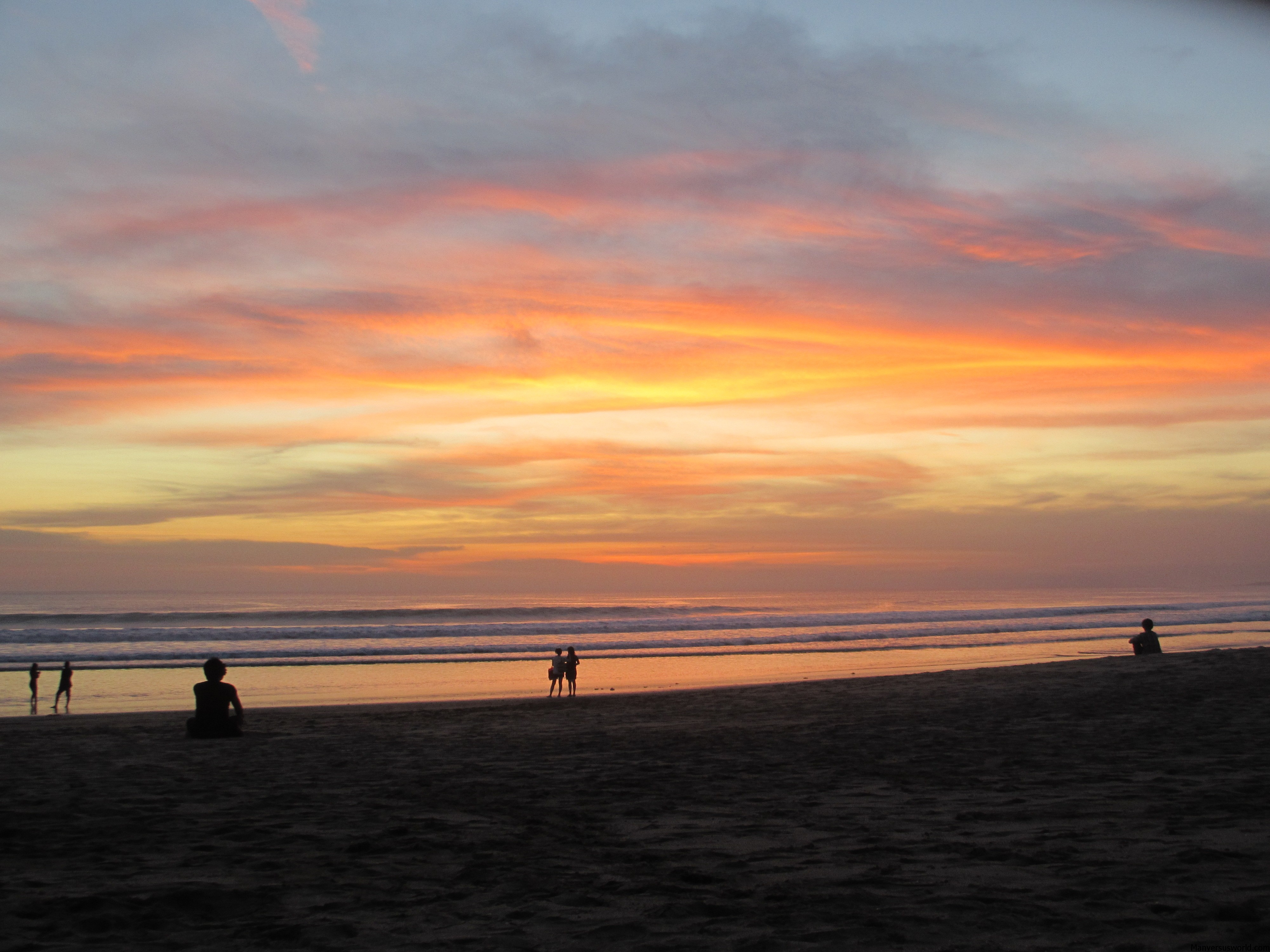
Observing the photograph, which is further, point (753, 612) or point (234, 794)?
point (753, 612)

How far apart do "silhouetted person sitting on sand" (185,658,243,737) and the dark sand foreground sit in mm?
272

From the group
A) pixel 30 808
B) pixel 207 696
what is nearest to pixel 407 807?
pixel 30 808

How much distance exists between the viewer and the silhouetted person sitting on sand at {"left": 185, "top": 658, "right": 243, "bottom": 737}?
1283cm

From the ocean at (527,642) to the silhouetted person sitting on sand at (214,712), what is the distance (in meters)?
9.63

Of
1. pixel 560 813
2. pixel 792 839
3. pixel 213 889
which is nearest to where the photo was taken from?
pixel 213 889

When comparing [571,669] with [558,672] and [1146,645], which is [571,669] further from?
[1146,645]

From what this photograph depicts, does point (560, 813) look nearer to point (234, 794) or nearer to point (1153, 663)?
point (234, 794)

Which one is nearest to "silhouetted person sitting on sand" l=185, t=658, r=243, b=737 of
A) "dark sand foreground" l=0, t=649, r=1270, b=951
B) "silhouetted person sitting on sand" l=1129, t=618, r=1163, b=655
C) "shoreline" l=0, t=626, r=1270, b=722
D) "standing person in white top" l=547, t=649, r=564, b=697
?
"dark sand foreground" l=0, t=649, r=1270, b=951

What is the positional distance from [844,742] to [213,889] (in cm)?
783

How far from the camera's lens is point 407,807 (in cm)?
789

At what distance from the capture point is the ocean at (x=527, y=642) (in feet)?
89.0

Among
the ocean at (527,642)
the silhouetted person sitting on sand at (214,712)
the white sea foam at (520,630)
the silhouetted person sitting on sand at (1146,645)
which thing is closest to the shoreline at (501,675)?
the ocean at (527,642)

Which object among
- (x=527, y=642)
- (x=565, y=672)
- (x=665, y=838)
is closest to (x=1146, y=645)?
(x=565, y=672)

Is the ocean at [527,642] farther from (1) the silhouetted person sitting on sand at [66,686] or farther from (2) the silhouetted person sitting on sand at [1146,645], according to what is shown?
(2) the silhouetted person sitting on sand at [1146,645]
